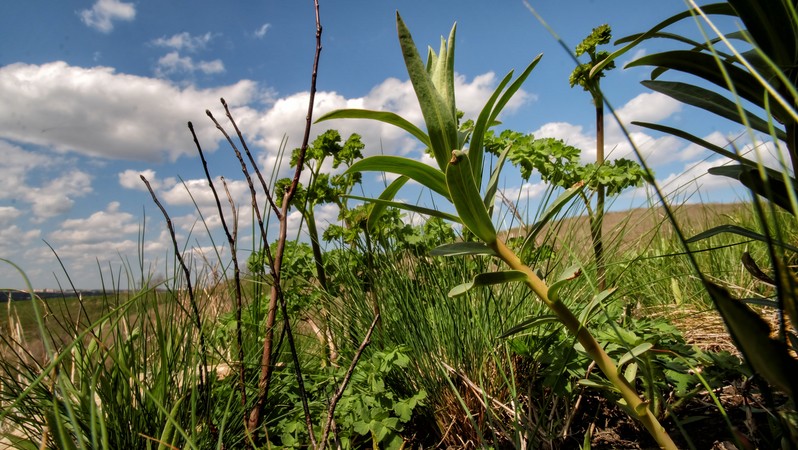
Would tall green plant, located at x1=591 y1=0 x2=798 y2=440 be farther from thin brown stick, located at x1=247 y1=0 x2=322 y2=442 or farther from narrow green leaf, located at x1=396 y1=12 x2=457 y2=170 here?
thin brown stick, located at x1=247 y1=0 x2=322 y2=442

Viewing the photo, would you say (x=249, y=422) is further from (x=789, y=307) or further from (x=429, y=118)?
(x=789, y=307)

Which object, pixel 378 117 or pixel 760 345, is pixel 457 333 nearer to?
pixel 378 117

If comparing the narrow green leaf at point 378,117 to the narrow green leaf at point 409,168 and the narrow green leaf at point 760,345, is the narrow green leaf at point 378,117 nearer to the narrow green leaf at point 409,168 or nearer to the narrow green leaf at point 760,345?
the narrow green leaf at point 409,168

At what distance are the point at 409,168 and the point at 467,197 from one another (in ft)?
0.50

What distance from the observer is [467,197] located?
0.90m

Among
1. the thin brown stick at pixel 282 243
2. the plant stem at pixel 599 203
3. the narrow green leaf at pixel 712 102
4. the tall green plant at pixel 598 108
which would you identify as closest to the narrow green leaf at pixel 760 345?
the narrow green leaf at pixel 712 102

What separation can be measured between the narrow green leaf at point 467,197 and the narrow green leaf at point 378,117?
0.19 m

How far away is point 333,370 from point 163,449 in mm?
662

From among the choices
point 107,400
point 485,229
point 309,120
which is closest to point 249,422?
point 107,400

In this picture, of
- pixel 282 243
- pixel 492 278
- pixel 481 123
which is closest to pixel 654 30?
pixel 481 123

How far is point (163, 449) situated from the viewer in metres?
1.31

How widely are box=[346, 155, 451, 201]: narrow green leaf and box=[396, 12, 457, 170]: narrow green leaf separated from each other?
34mm

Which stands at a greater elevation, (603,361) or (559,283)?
(559,283)

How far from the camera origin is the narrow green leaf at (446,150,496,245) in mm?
Result: 860
